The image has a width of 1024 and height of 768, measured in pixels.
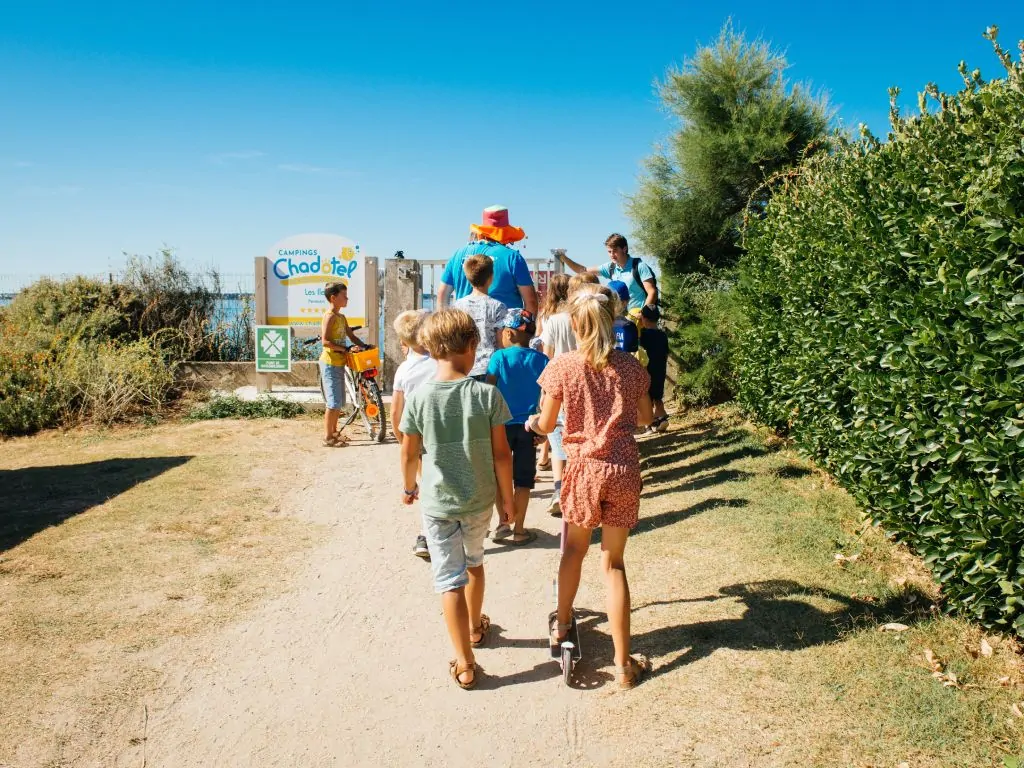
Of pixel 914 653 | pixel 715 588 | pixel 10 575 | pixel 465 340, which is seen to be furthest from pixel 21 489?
pixel 914 653

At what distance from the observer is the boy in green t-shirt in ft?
11.8

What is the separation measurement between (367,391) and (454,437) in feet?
20.6

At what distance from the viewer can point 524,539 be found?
18.4ft

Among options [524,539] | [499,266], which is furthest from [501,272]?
[524,539]

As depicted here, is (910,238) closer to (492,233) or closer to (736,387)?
(492,233)

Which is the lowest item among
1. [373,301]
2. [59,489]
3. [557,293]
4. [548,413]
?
[59,489]

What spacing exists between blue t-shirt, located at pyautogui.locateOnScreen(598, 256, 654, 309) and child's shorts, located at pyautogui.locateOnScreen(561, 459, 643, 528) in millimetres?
4834

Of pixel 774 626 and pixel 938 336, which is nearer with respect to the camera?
pixel 938 336

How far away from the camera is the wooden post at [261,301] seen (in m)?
11.6

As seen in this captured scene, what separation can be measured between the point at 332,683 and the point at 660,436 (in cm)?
612

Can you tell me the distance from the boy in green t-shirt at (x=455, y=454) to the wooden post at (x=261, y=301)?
8712 mm

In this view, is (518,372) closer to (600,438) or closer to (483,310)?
(483,310)

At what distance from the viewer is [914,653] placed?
12.1 feet

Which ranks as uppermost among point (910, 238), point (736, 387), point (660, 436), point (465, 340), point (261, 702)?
point (910, 238)
